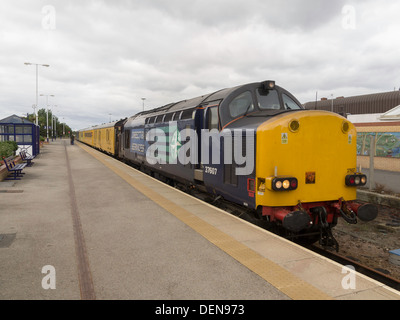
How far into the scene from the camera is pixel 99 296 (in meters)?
3.64

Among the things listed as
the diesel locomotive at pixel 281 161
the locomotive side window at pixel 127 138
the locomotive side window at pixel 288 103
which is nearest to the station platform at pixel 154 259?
the diesel locomotive at pixel 281 161

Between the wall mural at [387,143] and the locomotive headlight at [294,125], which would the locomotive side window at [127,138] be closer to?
the wall mural at [387,143]

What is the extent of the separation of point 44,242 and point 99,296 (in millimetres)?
2425

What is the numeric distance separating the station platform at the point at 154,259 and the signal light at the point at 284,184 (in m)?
1.00

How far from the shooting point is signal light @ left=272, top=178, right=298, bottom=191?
17.1 ft

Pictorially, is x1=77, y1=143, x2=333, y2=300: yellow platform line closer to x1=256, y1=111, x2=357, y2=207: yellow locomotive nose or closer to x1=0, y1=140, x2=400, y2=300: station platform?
x1=0, y1=140, x2=400, y2=300: station platform

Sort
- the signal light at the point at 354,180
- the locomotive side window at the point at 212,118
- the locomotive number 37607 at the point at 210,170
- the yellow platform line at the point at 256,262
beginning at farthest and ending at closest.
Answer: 1. the locomotive side window at the point at 212,118
2. the locomotive number 37607 at the point at 210,170
3. the signal light at the point at 354,180
4. the yellow platform line at the point at 256,262

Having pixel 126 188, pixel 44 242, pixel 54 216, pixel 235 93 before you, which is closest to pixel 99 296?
pixel 44 242

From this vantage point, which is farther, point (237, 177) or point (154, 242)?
point (237, 177)

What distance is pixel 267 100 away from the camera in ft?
22.9

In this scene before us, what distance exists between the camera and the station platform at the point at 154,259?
3.75 m

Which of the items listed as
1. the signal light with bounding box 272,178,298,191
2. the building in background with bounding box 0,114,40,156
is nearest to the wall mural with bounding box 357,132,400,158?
the signal light with bounding box 272,178,298,191
